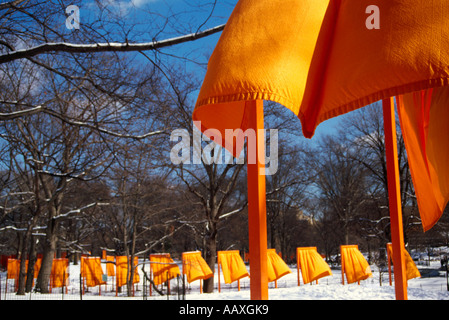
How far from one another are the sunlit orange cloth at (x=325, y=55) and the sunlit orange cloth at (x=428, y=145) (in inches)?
80.4

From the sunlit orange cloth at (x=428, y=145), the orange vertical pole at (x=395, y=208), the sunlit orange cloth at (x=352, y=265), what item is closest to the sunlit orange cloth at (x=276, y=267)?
the sunlit orange cloth at (x=352, y=265)

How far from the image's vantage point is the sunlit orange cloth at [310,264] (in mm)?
18688

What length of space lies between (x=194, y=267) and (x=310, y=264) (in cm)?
553

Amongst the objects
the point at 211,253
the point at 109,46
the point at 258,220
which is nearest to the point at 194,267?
the point at 211,253

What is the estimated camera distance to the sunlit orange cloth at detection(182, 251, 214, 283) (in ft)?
55.3

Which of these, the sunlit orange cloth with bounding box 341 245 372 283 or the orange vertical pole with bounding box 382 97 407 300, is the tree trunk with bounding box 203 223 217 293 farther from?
the orange vertical pole with bounding box 382 97 407 300

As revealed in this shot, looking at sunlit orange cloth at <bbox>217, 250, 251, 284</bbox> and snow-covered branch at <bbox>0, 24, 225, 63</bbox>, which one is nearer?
snow-covered branch at <bbox>0, 24, 225, 63</bbox>

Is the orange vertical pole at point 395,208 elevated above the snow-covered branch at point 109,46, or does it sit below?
below

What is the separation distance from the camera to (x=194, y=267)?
17094mm

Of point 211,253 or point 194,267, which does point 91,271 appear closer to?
point 211,253

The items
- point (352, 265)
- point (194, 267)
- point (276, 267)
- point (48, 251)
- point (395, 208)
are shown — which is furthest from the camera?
point (48, 251)

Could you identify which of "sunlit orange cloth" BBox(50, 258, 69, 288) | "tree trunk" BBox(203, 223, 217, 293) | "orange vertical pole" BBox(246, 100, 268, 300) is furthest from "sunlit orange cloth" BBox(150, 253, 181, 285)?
"orange vertical pole" BBox(246, 100, 268, 300)

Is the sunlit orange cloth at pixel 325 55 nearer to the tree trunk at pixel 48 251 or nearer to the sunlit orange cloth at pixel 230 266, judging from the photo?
the sunlit orange cloth at pixel 230 266

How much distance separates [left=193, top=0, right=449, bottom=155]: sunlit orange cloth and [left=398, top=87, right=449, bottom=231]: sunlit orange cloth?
2043 millimetres
